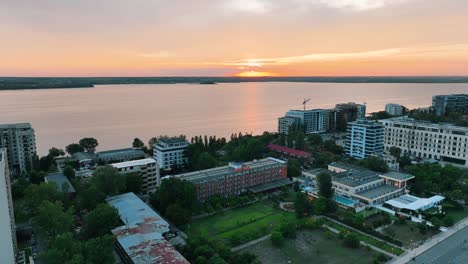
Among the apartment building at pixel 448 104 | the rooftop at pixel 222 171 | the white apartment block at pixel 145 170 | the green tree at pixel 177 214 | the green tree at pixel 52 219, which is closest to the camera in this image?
the green tree at pixel 52 219

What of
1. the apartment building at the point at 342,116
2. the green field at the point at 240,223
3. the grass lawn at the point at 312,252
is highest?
the apartment building at the point at 342,116

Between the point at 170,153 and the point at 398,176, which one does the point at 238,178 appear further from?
the point at 398,176

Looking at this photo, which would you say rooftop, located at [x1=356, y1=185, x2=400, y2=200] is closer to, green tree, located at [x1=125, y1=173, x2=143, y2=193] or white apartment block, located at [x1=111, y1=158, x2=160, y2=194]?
white apartment block, located at [x1=111, y1=158, x2=160, y2=194]

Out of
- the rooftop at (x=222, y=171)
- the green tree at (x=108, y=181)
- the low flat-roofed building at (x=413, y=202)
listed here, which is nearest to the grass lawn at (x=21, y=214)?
the green tree at (x=108, y=181)

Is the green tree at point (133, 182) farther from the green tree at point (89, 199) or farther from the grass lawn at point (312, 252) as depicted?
the grass lawn at point (312, 252)

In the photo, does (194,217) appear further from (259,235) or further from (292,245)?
(292,245)

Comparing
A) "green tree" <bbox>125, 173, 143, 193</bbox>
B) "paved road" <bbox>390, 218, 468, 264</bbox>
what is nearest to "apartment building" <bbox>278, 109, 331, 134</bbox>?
"green tree" <bbox>125, 173, 143, 193</bbox>

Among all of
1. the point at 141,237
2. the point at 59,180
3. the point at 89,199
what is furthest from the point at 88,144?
the point at 141,237
